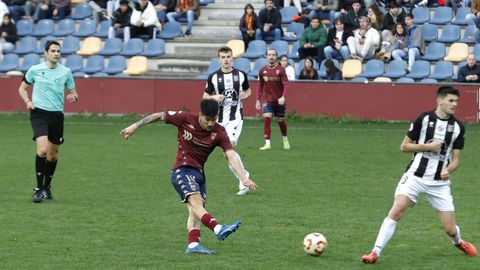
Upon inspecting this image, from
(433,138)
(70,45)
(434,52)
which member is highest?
(433,138)

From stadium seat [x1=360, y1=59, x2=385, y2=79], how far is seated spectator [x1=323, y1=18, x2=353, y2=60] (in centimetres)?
78

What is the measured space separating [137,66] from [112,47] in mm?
1493

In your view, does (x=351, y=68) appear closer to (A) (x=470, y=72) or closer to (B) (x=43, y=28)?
Answer: (A) (x=470, y=72)

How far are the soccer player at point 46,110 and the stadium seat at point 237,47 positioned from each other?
16.2 meters

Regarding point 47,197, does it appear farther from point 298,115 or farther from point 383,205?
point 298,115

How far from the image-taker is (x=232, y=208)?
1433cm

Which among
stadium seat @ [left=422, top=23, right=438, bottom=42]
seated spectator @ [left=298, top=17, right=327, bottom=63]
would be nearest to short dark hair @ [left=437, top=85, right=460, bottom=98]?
seated spectator @ [left=298, top=17, right=327, bottom=63]

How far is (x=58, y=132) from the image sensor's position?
48.9ft

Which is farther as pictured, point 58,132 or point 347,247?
A: point 58,132

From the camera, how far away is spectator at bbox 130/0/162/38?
32438 mm

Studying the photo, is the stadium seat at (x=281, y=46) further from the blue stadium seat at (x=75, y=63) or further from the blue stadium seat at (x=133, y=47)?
the blue stadium seat at (x=75, y=63)

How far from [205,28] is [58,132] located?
1840 centimetres

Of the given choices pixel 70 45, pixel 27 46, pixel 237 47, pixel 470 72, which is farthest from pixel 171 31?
pixel 470 72

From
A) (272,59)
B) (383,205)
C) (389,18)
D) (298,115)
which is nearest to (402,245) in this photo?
(383,205)
